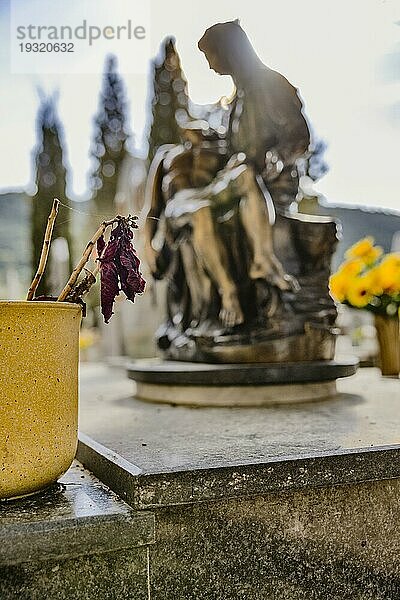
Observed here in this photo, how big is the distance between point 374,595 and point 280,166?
1741 millimetres

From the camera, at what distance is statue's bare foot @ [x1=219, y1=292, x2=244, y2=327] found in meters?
2.44

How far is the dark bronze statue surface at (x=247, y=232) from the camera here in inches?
93.8

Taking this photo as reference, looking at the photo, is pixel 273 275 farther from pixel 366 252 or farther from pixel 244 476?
pixel 244 476

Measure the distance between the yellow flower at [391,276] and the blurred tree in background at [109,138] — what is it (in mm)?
9041

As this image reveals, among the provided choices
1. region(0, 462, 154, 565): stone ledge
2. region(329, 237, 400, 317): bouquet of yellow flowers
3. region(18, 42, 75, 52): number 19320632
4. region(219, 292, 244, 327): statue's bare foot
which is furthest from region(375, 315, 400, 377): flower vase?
region(0, 462, 154, 565): stone ledge

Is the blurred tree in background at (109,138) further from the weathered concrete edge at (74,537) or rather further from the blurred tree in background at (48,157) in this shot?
the weathered concrete edge at (74,537)

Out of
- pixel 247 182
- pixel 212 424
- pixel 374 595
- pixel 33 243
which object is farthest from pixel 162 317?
pixel 33 243

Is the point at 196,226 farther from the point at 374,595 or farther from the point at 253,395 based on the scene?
the point at 374,595

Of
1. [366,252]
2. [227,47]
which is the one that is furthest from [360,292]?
[227,47]

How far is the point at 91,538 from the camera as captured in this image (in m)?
1.04

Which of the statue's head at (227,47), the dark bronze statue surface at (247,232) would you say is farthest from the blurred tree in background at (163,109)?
the statue's head at (227,47)

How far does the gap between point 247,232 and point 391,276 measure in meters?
0.92

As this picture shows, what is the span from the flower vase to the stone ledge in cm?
210

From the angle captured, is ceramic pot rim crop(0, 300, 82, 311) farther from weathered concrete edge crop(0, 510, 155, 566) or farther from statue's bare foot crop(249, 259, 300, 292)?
statue's bare foot crop(249, 259, 300, 292)
